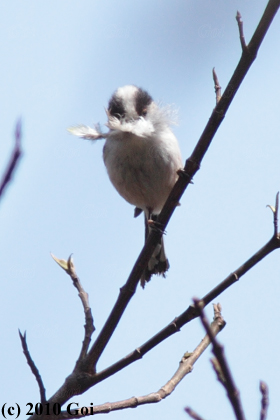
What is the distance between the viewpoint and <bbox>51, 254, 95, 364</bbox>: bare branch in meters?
→ 1.96

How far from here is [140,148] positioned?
3.24 m

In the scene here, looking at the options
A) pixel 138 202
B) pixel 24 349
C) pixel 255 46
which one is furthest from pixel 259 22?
pixel 138 202

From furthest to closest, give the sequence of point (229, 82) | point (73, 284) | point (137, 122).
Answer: point (137, 122), point (73, 284), point (229, 82)

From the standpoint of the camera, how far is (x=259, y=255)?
172 cm

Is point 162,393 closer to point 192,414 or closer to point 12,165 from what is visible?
point 192,414

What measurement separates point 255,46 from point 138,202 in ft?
6.10

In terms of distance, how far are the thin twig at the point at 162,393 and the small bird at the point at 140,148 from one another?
123 cm

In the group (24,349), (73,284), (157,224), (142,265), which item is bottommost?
(24,349)

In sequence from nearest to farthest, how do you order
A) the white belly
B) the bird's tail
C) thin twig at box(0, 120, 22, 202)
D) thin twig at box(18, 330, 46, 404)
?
thin twig at box(0, 120, 22, 202) < thin twig at box(18, 330, 46, 404) < the white belly < the bird's tail

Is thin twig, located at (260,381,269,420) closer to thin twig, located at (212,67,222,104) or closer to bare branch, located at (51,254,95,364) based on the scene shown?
bare branch, located at (51,254,95,364)

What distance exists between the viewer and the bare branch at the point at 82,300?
6.43 ft

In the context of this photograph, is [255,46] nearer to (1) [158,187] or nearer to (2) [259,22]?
(2) [259,22]

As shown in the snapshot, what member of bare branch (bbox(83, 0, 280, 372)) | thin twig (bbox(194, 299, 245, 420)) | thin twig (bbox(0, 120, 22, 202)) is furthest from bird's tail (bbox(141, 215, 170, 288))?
thin twig (bbox(0, 120, 22, 202))

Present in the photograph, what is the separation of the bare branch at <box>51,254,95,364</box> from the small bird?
920mm
